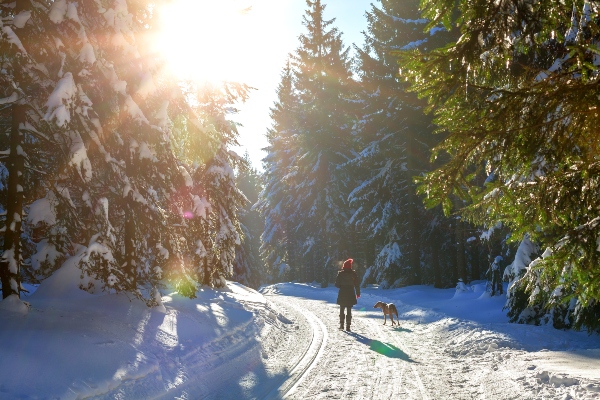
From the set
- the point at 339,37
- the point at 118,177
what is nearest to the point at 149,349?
the point at 118,177

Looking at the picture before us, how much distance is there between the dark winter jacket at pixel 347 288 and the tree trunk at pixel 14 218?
29.0ft

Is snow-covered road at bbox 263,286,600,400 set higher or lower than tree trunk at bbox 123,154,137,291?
lower

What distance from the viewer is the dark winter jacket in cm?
1370

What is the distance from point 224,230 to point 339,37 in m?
24.8

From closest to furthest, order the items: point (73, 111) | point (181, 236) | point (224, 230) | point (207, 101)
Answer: point (73, 111), point (181, 236), point (207, 101), point (224, 230)

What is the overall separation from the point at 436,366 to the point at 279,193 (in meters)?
32.5

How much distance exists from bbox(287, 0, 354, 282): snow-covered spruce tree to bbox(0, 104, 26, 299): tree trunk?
25988 millimetres

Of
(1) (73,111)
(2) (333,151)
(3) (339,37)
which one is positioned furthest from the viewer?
(3) (339,37)

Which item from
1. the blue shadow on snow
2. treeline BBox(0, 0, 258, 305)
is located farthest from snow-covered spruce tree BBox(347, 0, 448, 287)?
treeline BBox(0, 0, 258, 305)

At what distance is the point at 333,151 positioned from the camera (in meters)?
34.6

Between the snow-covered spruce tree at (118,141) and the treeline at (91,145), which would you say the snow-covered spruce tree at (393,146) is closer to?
the treeline at (91,145)

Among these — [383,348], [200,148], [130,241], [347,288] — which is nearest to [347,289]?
[347,288]

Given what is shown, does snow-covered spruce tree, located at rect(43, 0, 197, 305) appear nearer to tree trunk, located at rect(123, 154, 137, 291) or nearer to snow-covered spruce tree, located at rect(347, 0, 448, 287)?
tree trunk, located at rect(123, 154, 137, 291)

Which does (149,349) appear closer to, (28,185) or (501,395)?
(28,185)
